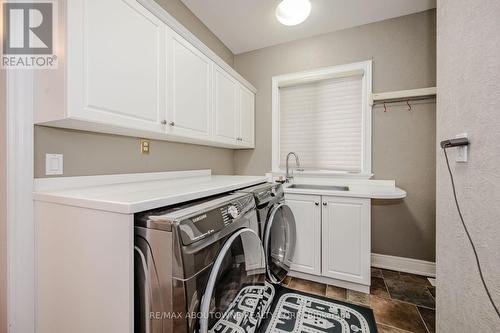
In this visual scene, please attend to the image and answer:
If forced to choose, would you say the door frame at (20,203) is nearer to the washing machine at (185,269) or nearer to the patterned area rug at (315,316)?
the washing machine at (185,269)

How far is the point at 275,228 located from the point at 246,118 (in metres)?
1.48

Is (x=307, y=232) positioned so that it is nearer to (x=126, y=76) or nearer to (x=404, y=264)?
(x=404, y=264)

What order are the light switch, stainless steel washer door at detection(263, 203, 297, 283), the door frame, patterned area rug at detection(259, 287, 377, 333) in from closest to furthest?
the door frame → the light switch → patterned area rug at detection(259, 287, 377, 333) → stainless steel washer door at detection(263, 203, 297, 283)

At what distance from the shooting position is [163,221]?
0.75 meters

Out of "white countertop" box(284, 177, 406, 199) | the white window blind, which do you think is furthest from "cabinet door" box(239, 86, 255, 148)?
"white countertop" box(284, 177, 406, 199)

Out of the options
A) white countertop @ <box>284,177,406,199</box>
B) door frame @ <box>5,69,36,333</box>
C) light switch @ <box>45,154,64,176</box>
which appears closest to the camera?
door frame @ <box>5,69,36,333</box>

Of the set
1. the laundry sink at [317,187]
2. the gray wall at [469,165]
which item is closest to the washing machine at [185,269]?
the gray wall at [469,165]

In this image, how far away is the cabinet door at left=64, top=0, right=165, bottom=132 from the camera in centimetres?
95

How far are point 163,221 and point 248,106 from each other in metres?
2.19

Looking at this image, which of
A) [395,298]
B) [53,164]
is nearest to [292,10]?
[53,164]

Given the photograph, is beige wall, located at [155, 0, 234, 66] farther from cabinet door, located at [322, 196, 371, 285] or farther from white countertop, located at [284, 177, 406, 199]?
cabinet door, located at [322, 196, 371, 285]

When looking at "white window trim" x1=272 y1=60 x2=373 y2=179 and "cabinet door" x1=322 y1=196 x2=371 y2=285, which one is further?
"white window trim" x1=272 y1=60 x2=373 y2=179

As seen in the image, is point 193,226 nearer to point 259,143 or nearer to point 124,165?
point 124,165

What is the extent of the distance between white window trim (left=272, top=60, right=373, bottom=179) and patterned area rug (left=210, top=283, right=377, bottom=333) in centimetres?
133
